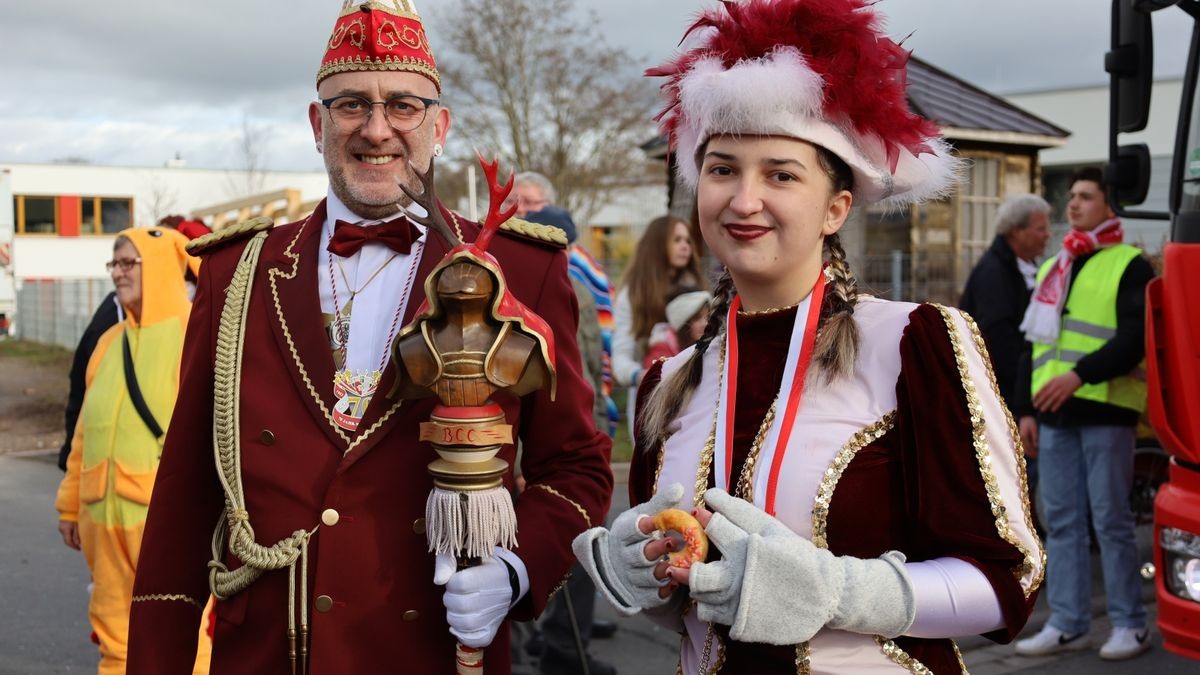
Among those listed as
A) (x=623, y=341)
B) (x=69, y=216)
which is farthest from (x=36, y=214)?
(x=623, y=341)

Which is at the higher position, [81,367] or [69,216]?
[69,216]

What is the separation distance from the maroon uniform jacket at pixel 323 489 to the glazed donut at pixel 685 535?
498 mm

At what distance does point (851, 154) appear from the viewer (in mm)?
1940

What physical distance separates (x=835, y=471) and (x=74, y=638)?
514 centimetres

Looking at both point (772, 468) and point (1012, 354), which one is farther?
point (1012, 354)

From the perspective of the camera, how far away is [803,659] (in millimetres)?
1855

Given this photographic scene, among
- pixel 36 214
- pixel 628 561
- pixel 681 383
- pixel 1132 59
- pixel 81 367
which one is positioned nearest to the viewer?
pixel 628 561

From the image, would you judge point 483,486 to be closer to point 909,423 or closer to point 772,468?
point 772,468

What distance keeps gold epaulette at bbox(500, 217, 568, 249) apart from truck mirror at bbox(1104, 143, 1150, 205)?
115 inches

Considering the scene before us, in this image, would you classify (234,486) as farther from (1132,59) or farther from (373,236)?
(1132,59)

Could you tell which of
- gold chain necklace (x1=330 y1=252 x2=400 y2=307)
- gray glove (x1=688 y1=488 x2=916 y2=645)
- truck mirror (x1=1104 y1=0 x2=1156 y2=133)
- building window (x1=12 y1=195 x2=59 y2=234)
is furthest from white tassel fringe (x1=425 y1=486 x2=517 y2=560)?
building window (x1=12 y1=195 x2=59 y2=234)

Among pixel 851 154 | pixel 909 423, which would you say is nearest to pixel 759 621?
pixel 909 423

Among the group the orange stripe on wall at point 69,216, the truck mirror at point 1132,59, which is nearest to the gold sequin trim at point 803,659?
the truck mirror at point 1132,59

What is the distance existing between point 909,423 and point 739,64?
0.71 m
